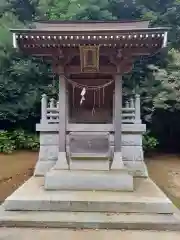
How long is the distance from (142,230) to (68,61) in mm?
4450

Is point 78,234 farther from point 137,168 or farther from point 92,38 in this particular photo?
point 137,168

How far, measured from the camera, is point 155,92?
1352 cm

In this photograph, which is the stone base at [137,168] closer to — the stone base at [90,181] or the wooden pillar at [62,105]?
the stone base at [90,181]

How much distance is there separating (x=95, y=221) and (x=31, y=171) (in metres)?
5.55

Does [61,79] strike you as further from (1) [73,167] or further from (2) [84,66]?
(1) [73,167]

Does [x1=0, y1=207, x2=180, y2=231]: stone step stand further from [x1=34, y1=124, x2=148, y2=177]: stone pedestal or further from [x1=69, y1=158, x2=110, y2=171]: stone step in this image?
[x1=34, y1=124, x2=148, y2=177]: stone pedestal

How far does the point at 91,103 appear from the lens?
9680 mm

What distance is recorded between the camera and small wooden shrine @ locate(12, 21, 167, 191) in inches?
283

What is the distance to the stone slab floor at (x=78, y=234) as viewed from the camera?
17.1 ft

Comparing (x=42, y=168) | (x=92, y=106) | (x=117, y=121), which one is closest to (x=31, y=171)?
(x=42, y=168)

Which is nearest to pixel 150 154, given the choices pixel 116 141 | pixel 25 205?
pixel 116 141

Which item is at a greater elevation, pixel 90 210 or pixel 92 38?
pixel 92 38

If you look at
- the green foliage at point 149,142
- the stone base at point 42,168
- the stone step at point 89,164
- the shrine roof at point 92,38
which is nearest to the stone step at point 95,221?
the stone step at point 89,164

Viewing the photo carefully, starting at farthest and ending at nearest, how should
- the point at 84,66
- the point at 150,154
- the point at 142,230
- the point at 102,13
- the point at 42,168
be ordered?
the point at 102,13 < the point at 150,154 < the point at 42,168 < the point at 84,66 < the point at 142,230
